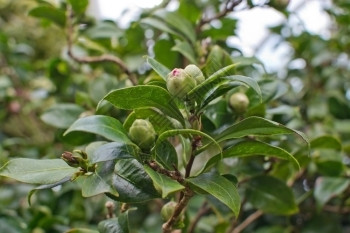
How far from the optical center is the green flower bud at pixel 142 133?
2.14ft

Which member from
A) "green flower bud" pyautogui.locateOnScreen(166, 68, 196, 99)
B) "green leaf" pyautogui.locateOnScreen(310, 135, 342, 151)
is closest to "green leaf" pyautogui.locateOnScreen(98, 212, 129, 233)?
"green flower bud" pyautogui.locateOnScreen(166, 68, 196, 99)

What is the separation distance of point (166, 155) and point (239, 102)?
0.70 feet

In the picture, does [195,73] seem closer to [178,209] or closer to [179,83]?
[179,83]

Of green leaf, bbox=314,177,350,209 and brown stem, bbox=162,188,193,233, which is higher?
brown stem, bbox=162,188,193,233

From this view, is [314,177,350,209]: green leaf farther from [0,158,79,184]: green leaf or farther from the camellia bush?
[0,158,79,184]: green leaf

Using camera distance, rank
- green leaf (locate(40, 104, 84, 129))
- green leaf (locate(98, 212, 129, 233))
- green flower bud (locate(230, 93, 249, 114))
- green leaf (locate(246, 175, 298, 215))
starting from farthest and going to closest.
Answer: green leaf (locate(40, 104, 84, 129)), green leaf (locate(246, 175, 298, 215)), green flower bud (locate(230, 93, 249, 114)), green leaf (locate(98, 212, 129, 233))

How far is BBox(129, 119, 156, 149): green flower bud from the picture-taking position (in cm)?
65

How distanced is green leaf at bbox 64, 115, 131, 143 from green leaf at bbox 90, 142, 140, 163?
1cm

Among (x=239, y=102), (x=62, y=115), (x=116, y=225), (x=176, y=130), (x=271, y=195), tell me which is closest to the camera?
(x=176, y=130)

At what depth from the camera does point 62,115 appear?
1.12 metres

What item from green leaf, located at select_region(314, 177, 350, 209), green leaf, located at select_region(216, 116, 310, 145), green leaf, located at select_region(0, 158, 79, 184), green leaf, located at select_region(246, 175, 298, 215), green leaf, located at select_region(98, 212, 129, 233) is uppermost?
green leaf, located at select_region(216, 116, 310, 145)

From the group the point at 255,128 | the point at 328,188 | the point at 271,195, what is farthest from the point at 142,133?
the point at 328,188

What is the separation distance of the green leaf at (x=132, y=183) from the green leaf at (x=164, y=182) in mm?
34

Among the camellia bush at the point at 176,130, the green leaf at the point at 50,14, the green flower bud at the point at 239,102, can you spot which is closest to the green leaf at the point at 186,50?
the camellia bush at the point at 176,130
